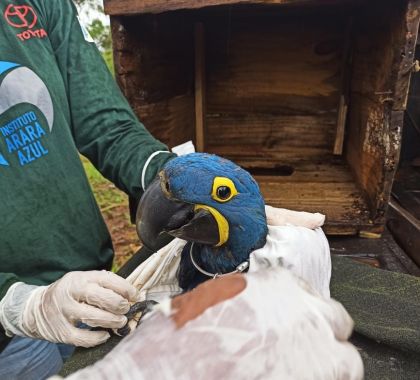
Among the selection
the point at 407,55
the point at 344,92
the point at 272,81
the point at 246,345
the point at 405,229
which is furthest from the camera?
the point at 272,81

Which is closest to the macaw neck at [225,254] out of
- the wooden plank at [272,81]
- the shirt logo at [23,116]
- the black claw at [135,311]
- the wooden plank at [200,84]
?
the black claw at [135,311]

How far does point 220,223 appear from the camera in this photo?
0.96m

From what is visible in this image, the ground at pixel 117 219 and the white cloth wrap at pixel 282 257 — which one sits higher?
the white cloth wrap at pixel 282 257

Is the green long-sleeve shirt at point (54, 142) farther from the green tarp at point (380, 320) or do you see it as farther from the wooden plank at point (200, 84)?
the wooden plank at point (200, 84)

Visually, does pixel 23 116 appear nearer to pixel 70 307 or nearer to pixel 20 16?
pixel 20 16

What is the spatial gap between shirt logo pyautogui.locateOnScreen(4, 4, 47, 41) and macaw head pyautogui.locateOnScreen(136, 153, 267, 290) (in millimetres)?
602

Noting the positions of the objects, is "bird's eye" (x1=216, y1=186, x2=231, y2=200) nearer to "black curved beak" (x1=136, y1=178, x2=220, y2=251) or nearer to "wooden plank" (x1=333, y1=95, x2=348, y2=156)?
"black curved beak" (x1=136, y1=178, x2=220, y2=251)

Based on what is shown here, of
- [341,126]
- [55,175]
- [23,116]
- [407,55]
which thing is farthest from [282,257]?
[341,126]

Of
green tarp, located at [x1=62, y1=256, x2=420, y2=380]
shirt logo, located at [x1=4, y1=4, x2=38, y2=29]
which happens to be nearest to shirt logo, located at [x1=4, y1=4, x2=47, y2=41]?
shirt logo, located at [x1=4, y1=4, x2=38, y2=29]

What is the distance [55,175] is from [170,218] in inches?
17.0

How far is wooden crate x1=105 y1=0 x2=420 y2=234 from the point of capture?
1575 millimetres

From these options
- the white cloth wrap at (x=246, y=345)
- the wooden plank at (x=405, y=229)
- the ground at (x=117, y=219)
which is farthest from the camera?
the ground at (x=117, y=219)

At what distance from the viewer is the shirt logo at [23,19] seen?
1.14 metres

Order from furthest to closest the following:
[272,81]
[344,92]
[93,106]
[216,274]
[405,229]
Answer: [272,81] < [344,92] < [405,229] < [93,106] < [216,274]
